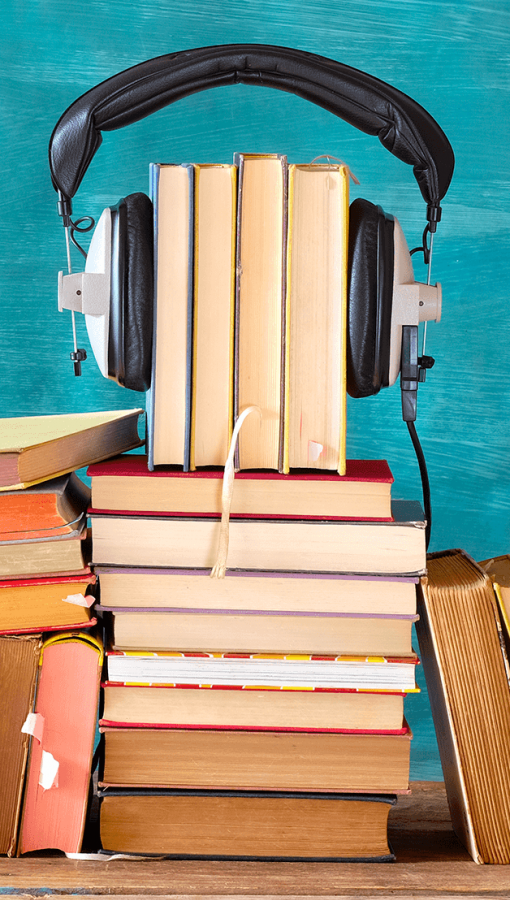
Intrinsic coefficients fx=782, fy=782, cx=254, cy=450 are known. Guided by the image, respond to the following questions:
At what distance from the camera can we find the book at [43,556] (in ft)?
2.34

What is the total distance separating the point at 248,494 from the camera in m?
0.71

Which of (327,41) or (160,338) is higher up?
(327,41)

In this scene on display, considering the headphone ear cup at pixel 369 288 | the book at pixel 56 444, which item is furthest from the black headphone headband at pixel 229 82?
the book at pixel 56 444

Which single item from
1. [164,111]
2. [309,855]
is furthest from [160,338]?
[164,111]

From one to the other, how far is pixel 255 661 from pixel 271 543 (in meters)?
0.11

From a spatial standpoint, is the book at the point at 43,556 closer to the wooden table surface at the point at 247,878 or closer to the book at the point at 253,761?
the book at the point at 253,761

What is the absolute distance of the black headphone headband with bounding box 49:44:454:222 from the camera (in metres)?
0.73

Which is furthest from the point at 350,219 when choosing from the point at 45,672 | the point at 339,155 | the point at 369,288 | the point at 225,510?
the point at 339,155

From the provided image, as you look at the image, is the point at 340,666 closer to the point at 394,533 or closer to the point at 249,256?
the point at 394,533

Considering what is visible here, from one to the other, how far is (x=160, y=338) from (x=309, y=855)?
1.64 ft

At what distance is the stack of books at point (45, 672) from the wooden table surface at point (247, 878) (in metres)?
0.04

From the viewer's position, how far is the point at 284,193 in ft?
2.25

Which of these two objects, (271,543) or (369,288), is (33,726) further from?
(369,288)

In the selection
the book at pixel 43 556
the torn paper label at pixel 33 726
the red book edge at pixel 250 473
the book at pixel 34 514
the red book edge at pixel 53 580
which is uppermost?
the red book edge at pixel 250 473
